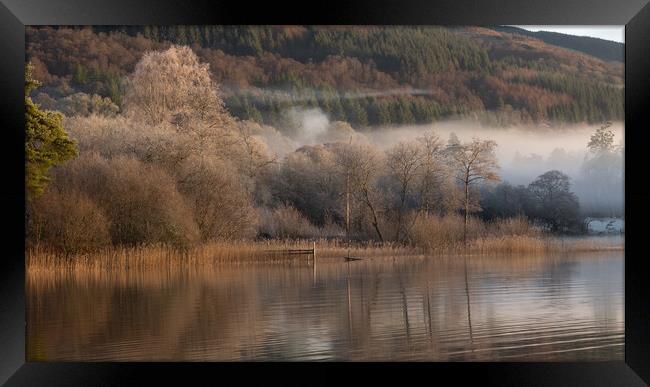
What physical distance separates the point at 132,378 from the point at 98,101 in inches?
207

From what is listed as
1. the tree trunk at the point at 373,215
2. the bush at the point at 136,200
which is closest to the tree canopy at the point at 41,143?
the bush at the point at 136,200

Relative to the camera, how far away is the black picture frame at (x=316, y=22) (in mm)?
8062

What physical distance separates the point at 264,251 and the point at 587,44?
5141mm

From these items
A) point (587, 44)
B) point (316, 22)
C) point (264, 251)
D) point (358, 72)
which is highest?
point (587, 44)

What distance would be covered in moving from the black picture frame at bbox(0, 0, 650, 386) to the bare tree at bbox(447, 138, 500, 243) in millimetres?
4515

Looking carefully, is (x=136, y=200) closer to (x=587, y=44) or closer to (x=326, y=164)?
(x=326, y=164)

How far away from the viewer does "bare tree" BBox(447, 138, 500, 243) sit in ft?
41.9

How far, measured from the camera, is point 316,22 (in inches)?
319

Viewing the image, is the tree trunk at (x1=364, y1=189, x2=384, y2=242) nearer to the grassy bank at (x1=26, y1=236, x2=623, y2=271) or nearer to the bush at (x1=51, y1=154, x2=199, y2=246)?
the grassy bank at (x1=26, y1=236, x2=623, y2=271)

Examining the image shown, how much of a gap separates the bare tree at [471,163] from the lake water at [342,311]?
1059 millimetres

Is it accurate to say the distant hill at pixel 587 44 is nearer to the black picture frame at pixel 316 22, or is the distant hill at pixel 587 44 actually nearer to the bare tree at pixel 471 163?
the bare tree at pixel 471 163

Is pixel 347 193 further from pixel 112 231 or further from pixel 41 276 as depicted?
pixel 41 276

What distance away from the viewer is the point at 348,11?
8.09 metres

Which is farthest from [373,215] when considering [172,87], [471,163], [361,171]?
[172,87]
